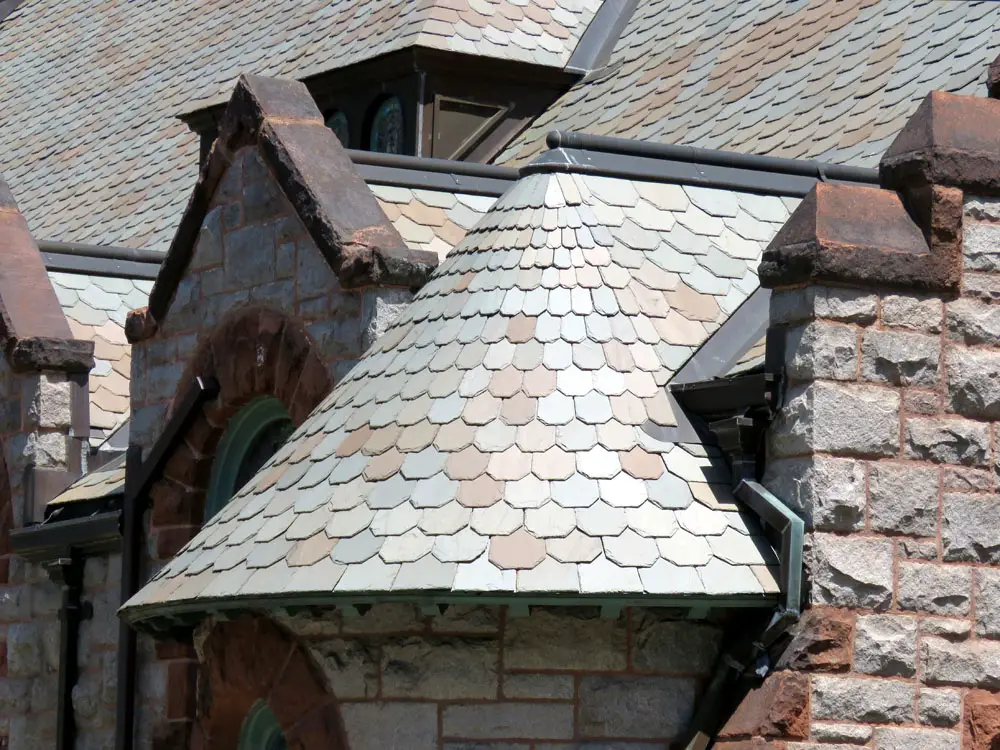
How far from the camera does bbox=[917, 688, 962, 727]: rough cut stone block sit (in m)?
9.12

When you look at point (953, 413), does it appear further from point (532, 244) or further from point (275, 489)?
point (275, 489)

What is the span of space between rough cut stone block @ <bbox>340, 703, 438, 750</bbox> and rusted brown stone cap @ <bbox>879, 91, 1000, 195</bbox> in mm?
3092

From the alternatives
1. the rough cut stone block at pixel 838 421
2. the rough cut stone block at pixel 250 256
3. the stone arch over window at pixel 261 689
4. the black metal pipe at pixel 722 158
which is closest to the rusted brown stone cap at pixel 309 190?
the rough cut stone block at pixel 250 256

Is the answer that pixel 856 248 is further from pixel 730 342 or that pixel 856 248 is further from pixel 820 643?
pixel 820 643

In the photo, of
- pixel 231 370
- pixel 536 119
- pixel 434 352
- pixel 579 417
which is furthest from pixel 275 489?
pixel 536 119

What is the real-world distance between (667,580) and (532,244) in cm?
199

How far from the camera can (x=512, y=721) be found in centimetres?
920

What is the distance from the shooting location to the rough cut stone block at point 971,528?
30.5 feet

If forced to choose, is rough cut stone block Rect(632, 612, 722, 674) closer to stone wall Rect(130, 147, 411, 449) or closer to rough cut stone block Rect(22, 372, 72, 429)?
stone wall Rect(130, 147, 411, 449)

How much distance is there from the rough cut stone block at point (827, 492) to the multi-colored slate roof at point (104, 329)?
7539 mm

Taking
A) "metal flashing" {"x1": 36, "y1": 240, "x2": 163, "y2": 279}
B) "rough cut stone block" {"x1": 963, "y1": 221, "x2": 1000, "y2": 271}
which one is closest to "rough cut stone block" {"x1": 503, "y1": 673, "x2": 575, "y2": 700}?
"rough cut stone block" {"x1": 963, "y1": 221, "x2": 1000, "y2": 271}

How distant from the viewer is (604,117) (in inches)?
610

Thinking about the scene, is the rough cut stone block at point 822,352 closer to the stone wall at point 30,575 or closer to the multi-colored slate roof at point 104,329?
the stone wall at point 30,575

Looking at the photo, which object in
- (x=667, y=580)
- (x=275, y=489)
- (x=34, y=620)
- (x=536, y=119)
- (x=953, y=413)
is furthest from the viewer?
(x=536, y=119)
